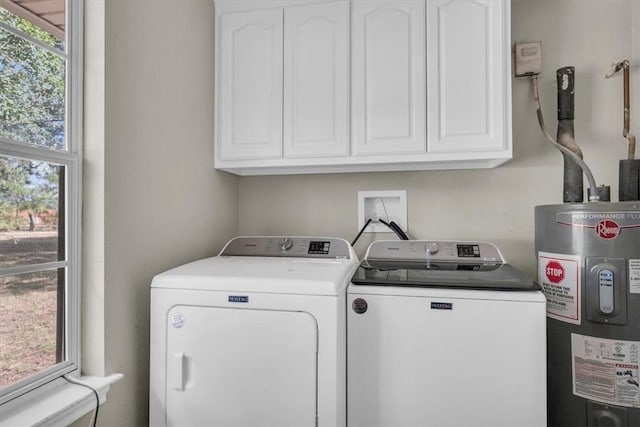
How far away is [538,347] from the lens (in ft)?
3.86

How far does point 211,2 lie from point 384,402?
2085 mm

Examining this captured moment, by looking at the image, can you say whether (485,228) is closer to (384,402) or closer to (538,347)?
(538,347)

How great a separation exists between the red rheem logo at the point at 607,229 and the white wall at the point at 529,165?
57cm

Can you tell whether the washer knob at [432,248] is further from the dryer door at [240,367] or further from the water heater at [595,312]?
the dryer door at [240,367]

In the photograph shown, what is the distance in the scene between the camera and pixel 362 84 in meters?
1.70

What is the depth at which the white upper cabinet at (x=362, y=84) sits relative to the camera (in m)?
1.58

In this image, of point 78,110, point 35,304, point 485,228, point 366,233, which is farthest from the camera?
point 366,233

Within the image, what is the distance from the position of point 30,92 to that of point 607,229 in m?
2.02

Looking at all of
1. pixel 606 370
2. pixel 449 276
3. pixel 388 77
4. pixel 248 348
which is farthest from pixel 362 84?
pixel 606 370

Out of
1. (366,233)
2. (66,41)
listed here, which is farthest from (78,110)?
(366,233)

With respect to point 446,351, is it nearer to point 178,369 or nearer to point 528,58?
point 178,369

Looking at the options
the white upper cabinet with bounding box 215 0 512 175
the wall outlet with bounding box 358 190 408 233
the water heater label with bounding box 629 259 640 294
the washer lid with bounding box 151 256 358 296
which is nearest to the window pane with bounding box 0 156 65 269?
the washer lid with bounding box 151 256 358 296

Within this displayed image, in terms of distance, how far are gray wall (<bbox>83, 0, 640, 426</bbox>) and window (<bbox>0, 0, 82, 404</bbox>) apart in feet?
0.18

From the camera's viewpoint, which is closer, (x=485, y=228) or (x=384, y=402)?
(x=384, y=402)
